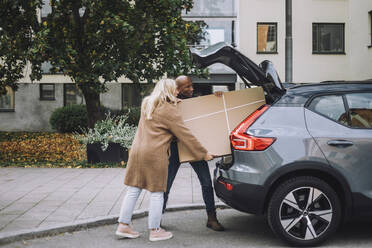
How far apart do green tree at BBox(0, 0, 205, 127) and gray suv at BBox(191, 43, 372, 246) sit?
7.31m

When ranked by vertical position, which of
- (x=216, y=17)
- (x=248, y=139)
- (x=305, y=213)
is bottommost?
(x=305, y=213)

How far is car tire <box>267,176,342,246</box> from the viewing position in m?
4.51

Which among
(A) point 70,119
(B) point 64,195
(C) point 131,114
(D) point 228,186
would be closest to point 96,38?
(B) point 64,195

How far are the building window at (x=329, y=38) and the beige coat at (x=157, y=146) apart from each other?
A: 20.6m

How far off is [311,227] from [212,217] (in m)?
1.27

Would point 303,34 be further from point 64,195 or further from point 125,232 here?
point 125,232

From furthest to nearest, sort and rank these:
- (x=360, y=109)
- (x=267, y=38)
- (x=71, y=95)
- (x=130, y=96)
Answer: (x=130, y=96) < (x=71, y=95) < (x=267, y=38) < (x=360, y=109)

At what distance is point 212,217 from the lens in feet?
17.7

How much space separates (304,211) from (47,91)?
21770 millimetres

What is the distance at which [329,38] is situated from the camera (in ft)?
Answer: 78.6

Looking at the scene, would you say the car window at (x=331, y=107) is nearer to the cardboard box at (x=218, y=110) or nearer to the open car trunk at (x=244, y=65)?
the open car trunk at (x=244, y=65)

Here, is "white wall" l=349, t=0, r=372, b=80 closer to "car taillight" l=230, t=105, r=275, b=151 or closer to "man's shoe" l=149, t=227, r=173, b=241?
"car taillight" l=230, t=105, r=275, b=151

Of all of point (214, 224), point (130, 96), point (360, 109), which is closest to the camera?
point (360, 109)

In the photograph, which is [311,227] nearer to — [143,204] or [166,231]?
[166,231]
